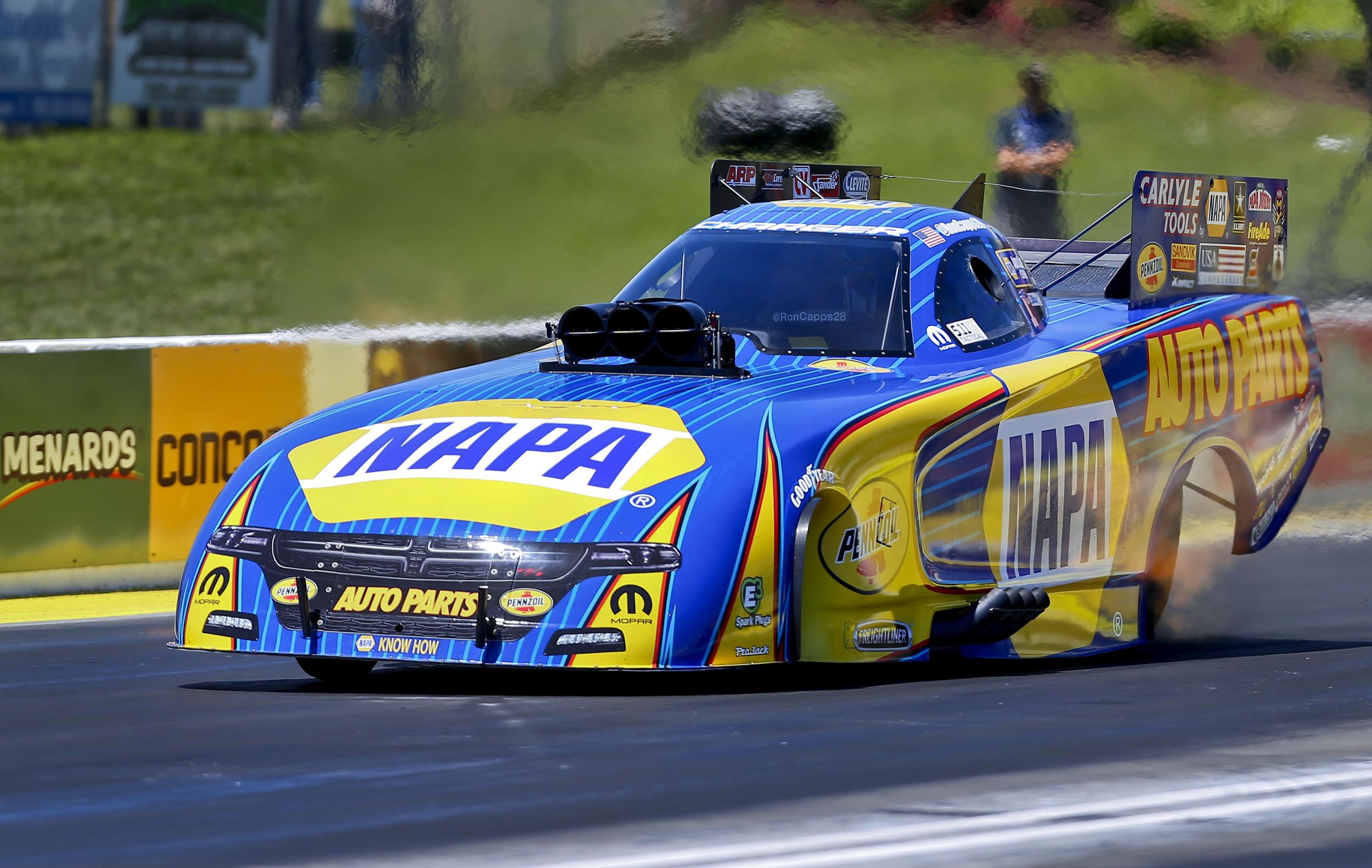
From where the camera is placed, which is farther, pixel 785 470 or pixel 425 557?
pixel 785 470

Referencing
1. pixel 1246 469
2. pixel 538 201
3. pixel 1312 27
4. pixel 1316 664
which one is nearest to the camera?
pixel 1316 664

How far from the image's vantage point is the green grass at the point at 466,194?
17.5m

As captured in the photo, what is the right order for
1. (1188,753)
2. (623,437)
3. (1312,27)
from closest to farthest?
(1188,753)
(623,437)
(1312,27)

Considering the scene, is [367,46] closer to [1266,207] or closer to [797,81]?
[797,81]

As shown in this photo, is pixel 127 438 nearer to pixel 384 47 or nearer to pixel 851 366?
pixel 851 366

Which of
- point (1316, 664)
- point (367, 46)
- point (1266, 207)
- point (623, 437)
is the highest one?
point (367, 46)

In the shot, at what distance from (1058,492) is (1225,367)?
1.63 meters

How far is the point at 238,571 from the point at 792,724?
6.19ft

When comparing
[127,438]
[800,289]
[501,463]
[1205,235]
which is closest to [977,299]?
[800,289]

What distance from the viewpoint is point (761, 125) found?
19094 millimetres

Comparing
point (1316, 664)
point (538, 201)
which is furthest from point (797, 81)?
point (1316, 664)

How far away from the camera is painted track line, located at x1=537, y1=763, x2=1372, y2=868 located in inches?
190

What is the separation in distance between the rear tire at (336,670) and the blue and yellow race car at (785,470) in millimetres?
25

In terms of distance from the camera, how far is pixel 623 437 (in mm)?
7059
